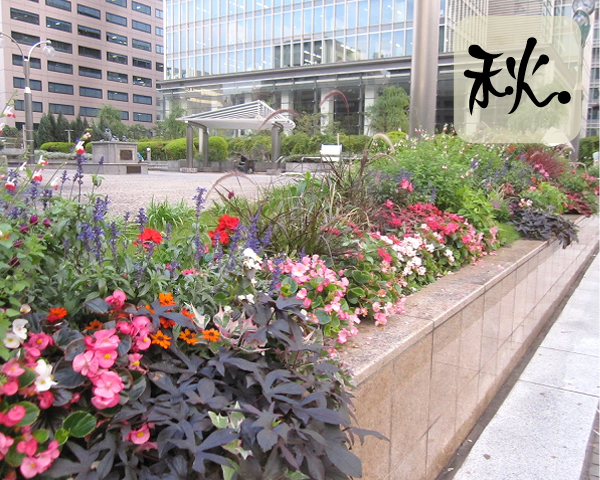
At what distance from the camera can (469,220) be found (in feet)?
14.1

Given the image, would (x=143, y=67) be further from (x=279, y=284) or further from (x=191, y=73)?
(x=279, y=284)

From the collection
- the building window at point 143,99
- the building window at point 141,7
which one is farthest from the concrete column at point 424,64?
the building window at point 143,99

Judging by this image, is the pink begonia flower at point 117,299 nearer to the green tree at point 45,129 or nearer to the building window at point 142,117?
the green tree at point 45,129

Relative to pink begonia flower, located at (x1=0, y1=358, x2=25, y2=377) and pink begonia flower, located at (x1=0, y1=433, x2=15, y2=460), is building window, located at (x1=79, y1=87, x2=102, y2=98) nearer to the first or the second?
pink begonia flower, located at (x1=0, y1=358, x2=25, y2=377)

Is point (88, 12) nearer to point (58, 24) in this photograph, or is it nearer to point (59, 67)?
point (58, 24)

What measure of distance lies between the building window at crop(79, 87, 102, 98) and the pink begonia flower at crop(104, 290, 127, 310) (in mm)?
57333

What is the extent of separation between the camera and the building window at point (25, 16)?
16.3 m

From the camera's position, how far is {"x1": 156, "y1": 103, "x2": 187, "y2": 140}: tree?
44031 millimetres

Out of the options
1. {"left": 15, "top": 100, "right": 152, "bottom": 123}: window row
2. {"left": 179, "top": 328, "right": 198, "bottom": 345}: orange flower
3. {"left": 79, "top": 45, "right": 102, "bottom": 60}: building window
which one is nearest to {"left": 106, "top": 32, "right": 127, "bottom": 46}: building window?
{"left": 79, "top": 45, "right": 102, "bottom": 60}: building window

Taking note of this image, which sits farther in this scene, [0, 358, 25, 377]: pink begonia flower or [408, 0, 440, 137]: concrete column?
[408, 0, 440, 137]: concrete column

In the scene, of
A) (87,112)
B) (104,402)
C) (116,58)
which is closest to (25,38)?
(104,402)

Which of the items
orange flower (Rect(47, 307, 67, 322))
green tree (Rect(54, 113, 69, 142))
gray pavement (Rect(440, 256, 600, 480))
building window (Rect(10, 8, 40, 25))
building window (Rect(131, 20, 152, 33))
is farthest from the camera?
green tree (Rect(54, 113, 69, 142))

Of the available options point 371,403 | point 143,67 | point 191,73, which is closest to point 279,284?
point 371,403

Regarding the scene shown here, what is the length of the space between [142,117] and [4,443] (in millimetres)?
67645
